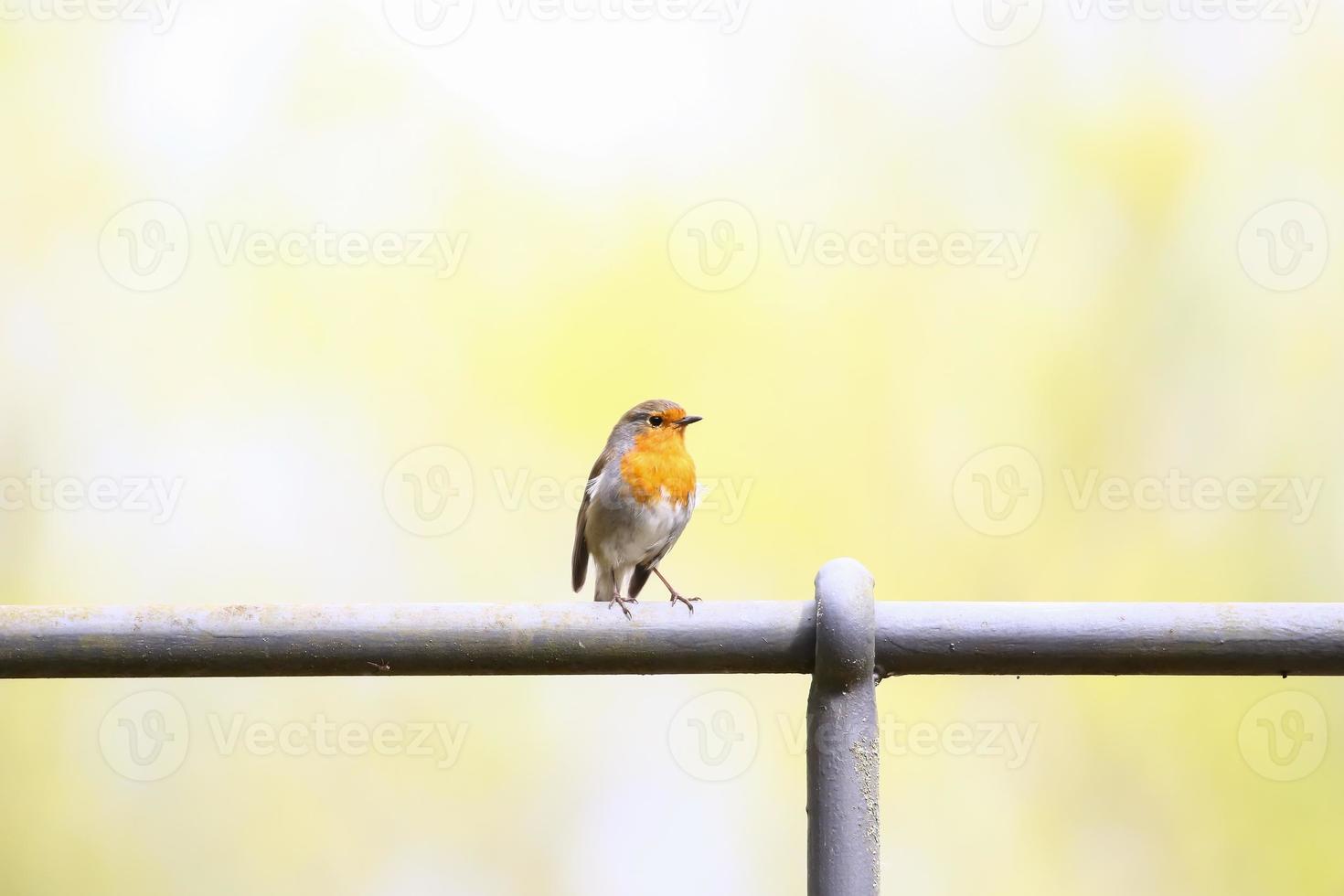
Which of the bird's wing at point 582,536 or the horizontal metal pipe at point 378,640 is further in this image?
the bird's wing at point 582,536

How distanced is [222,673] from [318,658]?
3.9 inches

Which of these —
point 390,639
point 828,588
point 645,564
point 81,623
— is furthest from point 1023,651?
point 645,564

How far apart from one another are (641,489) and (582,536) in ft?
0.98

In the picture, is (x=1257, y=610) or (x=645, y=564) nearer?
(x=1257, y=610)

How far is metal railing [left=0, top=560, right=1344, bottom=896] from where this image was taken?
0.96 metres

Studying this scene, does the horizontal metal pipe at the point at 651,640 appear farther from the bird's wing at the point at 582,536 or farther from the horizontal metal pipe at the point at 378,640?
the bird's wing at the point at 582,536

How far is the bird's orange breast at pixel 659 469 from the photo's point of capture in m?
2.44

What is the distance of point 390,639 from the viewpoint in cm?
99

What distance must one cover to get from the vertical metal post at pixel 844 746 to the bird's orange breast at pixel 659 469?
1.45 metres

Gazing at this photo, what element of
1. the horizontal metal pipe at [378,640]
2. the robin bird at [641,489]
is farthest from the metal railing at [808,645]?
the robin bird at [641,489]

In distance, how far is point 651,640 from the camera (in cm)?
98

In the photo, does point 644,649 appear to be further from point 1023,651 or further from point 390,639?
point 1023,651

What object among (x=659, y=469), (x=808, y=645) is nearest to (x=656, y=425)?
→ (x=659, y=469)

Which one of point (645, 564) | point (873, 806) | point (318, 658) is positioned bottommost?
point (873, 806)
